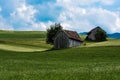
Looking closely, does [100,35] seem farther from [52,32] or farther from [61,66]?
[61,66]

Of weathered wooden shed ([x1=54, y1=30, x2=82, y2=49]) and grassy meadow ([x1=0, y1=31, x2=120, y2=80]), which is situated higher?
weathered wooden shed ([x1=54, y1=30, x2=82, y2=49])

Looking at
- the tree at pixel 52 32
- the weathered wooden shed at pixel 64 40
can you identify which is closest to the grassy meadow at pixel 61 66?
the weathered wooden shed at pixel 64 40

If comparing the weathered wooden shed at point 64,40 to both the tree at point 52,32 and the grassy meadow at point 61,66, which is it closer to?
the tree at point 52,32

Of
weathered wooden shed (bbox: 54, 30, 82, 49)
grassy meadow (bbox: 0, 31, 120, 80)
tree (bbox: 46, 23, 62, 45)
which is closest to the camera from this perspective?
grassy meadow (bbox: 0, 31, 120, 80)

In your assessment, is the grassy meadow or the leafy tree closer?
the grassy meadow

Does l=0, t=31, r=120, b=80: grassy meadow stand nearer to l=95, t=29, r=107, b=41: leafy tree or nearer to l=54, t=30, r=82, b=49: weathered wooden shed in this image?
l=54, t=30, r=82, b=49: weathered wooden shed

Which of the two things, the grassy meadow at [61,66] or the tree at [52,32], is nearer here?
the grassy meadow at [61,66]

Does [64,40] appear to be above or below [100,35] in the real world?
below

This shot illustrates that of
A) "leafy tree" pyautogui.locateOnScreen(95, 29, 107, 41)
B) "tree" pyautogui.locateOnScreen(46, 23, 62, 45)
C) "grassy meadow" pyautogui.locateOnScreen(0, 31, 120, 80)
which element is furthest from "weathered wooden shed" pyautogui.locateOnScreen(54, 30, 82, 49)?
"grassy meadow" pyautogui.locateOnScreen(0, 31, 120, 80)

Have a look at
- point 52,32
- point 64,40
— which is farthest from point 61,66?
point 52,32

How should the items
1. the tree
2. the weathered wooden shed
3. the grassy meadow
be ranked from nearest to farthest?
the grassy meadow < the weathered wooden shed < the tree

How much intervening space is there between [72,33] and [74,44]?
5224 millimetres

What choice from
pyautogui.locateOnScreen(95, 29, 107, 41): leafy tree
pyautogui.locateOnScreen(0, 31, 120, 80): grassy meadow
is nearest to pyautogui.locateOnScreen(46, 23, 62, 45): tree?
pyautogui.locateOnScreen(95, 29, 107, 41): leafy tree

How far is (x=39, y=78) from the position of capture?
24031mm
